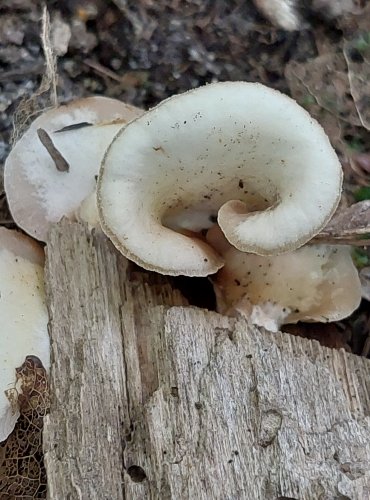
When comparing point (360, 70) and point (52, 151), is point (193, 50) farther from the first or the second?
point (52, 151)

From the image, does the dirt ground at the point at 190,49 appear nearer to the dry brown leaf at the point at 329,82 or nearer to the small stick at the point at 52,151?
the dry brown leaf at the point at 329,82

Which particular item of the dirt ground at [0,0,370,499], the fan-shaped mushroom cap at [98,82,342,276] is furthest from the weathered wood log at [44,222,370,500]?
the dirt ground at [0,0,370,499]

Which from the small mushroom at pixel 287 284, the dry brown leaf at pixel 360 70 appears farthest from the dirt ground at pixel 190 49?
the small mushroom at pixel 287 284

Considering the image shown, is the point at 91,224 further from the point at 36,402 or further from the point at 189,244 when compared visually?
the point at 36,402

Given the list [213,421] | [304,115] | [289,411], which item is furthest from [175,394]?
[304,115]

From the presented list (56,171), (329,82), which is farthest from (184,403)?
(329,82)

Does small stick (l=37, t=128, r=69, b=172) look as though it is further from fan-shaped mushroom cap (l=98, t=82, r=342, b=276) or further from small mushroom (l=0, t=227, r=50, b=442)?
fan-shaped mushroom cap (l=98, t=82, r=342, b=276)
